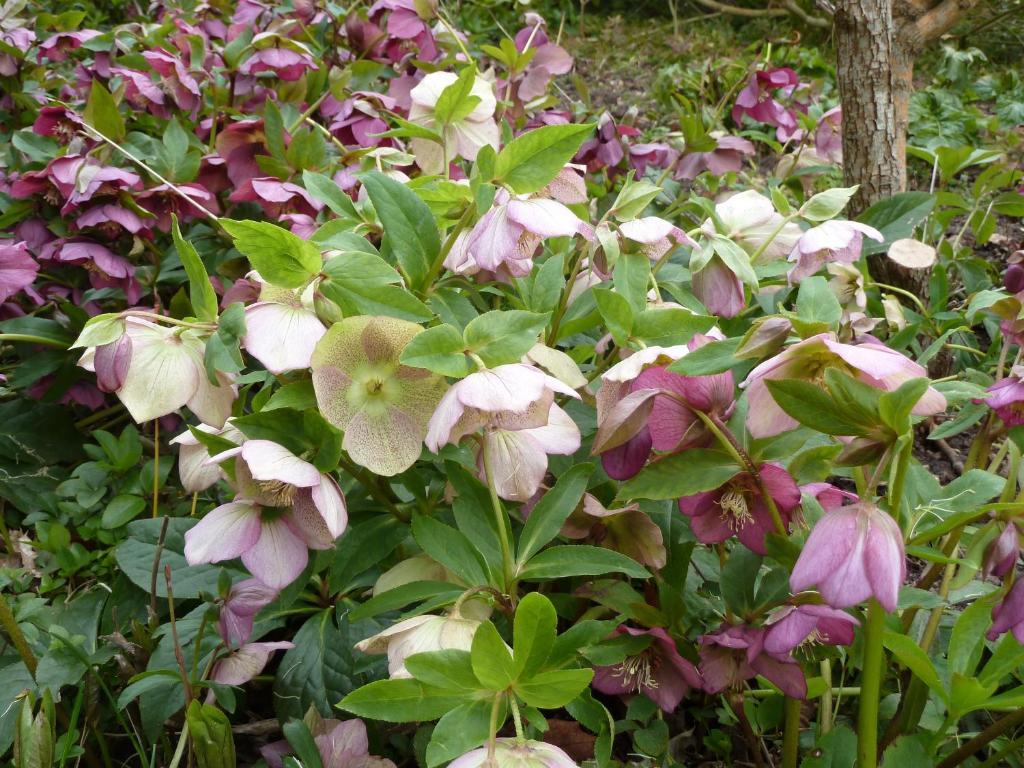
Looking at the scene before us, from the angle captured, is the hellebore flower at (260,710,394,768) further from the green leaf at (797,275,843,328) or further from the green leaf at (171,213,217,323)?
the green leaf at (797,275,843,328)

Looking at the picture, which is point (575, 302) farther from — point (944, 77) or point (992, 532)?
point (944, 77)

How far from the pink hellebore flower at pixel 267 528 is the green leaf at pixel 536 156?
260 millimetres

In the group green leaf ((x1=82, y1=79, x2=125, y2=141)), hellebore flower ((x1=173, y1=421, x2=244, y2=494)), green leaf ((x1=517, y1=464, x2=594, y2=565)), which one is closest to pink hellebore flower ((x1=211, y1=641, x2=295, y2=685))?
hellebore flower ((x1=173, y1=421, x2=244, y2=494))

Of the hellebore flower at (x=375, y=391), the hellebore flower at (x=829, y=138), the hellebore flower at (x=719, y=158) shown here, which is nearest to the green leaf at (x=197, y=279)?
the hellebore flower at (x=375, y=391)

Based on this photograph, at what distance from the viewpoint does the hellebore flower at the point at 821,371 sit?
513mm

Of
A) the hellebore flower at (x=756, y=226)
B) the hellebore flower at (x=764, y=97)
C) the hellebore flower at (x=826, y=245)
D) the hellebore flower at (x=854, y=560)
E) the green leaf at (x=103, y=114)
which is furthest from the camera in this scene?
the hellebore flower at (x=764, y=97)

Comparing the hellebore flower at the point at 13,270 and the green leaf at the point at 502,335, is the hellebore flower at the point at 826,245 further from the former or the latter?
the hellebore flower at the point at 13,270

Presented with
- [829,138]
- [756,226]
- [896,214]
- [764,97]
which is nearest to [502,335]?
[756,226]

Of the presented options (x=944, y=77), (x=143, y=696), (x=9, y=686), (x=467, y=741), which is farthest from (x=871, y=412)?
(x=944, y=77)

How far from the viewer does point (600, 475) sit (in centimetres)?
80

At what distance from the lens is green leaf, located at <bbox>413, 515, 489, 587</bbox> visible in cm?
66

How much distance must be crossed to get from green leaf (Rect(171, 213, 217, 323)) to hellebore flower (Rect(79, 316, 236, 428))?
2 centimetres

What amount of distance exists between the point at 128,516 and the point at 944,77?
2653mm

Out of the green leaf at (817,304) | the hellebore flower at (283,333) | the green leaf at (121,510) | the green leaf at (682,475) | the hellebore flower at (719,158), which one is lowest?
the green leaf at (121,510)
